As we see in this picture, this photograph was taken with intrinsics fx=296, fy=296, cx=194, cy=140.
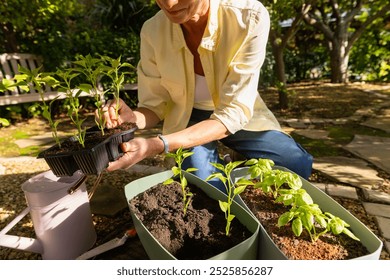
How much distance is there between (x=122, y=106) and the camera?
5.65ft

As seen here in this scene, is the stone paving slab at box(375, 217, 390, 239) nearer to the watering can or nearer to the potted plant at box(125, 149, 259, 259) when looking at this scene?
the potted plant at box(125, 149, 259, 259)

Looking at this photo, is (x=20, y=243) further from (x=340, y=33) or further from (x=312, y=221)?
(x=340, y=33)

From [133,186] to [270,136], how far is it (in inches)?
39.0

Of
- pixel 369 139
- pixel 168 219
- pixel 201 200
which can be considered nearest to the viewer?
pixel 168 219

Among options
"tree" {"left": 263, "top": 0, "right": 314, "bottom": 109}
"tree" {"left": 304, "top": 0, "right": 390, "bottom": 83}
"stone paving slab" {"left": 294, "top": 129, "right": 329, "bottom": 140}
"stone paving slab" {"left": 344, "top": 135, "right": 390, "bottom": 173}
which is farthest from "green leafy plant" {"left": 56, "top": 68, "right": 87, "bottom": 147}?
"tree" {"left": 304, "top": 0, "right": 390, "bottom": 83}

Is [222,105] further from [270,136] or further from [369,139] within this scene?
[369,139]

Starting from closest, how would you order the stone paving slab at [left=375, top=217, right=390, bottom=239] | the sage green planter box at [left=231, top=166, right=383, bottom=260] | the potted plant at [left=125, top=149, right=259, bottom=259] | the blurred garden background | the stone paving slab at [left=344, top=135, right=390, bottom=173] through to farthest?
the sage green planter box at [left=231, top=166, right=383, bottom=260] → the potted plant at [left=125, top=149, right=259, bottom=259] → the stone paving slab at [left=375, top=217, right=390, bottom=239] → the stone paving slab at [left=344, top=135, right=390, bottom=173] → the blurred garden background

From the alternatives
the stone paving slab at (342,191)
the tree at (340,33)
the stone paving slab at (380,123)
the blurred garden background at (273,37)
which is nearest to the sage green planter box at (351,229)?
the stone paving slab at (342,191)

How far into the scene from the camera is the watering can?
4.71 ft

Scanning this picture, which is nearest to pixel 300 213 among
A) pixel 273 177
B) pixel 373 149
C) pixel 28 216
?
pixel 273 177

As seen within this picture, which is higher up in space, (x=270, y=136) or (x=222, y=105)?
(x=222, y=105)

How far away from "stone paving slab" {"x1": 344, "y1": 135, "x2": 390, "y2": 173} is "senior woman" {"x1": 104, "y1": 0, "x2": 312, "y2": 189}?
1.13 meters

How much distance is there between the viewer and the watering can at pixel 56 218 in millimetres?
1435
